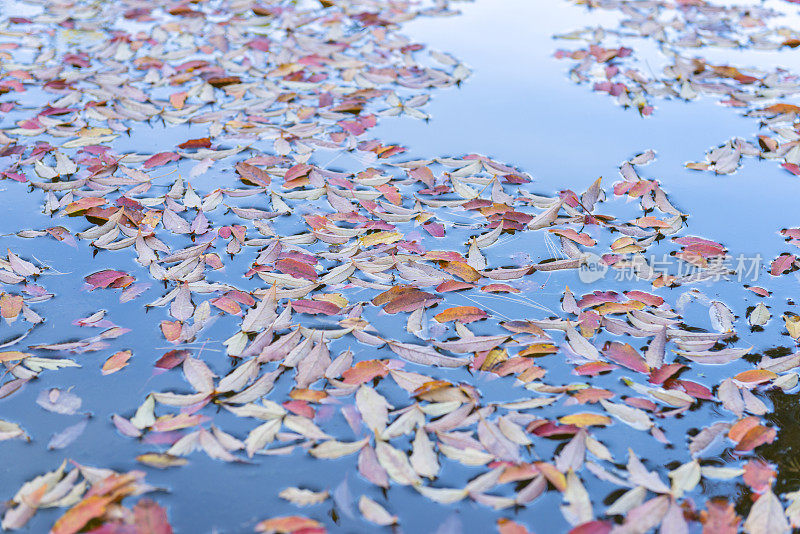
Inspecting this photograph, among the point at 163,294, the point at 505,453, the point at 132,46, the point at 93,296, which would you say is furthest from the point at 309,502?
the point at 132,46

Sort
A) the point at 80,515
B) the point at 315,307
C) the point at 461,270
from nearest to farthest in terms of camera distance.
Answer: the point at 80,515 < the point at 315,307 < the point at 461,270

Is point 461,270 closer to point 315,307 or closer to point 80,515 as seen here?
point 315,307

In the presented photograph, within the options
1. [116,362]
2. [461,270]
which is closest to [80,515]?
[116,362]

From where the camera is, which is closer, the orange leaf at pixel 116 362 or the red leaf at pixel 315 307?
the orange leaf at pixel 116 362

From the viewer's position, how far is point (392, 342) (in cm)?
193

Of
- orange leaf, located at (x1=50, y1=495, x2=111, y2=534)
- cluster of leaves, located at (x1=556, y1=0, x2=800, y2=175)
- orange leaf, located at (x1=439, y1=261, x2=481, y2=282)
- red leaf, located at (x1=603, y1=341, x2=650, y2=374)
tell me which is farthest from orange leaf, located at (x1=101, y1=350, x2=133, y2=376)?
cluster of leaves, located at (x1=556, y1=0, x2=800, y2=175)

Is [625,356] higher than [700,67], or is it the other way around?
[700,67]

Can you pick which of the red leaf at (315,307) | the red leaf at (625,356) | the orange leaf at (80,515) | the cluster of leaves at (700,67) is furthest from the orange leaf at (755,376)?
the orange leaf at (80,515)

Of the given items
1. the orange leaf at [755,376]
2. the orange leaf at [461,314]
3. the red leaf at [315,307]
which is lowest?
the orange leaf at [755,376]

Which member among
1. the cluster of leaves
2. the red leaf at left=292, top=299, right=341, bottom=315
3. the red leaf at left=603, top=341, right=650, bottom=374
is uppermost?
the cluster of leaves

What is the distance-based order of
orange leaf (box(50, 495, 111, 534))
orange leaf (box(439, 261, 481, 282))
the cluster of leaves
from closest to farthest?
orange leaf (box(50, 495, 111, 534)) < orange leaf (box(439, 261, 481, 282)) < the cluster of leaves

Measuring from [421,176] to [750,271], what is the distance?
1249mm

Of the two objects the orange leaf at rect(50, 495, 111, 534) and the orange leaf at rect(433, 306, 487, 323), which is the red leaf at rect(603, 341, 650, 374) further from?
the orange leaf at rect(50, 495, 111, 534)

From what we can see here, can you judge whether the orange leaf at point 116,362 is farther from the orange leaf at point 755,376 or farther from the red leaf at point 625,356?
the orange leaf at point 755,376
